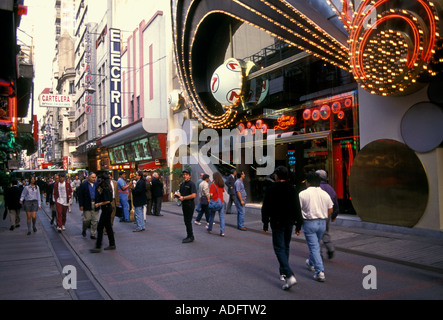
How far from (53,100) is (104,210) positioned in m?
16.5

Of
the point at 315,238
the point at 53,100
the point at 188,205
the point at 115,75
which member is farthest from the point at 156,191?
the point at 115,75

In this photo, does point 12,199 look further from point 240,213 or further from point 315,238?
point 315,238

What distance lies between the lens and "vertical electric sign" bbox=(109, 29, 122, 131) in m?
27.3

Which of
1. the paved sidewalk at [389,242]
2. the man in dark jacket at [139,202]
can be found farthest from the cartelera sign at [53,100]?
the paved sidewalk at [389,242]

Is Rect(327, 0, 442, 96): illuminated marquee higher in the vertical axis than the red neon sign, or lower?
higher

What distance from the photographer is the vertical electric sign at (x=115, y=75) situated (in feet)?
89.6

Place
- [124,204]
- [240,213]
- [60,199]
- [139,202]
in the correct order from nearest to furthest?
[139,202]
[240,213]
[60,199]
[124,204]


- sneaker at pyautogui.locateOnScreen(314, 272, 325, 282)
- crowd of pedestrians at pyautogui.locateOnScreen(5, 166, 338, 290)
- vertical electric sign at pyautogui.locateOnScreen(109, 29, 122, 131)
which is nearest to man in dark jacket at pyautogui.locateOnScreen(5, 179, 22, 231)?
crowd of pedestrians at pyautogui.locateOnScreen(5, 166, 338, 290)

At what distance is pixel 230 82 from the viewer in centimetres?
1467

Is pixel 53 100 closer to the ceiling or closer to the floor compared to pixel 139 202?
closer to the ceiling

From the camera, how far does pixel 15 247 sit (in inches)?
341

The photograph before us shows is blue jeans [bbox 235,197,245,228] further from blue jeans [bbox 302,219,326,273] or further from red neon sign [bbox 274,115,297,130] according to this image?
blue jeans [bbox 302,219,326,273]

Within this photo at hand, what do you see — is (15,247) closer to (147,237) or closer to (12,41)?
(147,237)

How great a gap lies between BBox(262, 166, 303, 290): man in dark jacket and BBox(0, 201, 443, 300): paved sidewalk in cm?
263
